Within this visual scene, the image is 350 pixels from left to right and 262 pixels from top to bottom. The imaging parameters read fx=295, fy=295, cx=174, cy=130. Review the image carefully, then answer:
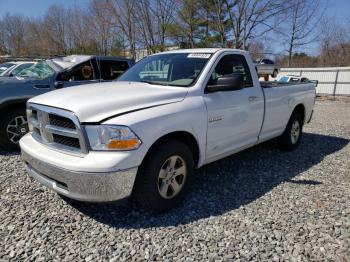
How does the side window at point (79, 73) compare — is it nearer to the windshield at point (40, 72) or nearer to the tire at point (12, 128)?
the windshield at point (40, 72)

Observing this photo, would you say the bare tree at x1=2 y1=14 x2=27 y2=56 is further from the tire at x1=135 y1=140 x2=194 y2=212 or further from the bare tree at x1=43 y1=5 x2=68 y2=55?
the tire at x1=135 y1=140 x2=194 y2=212

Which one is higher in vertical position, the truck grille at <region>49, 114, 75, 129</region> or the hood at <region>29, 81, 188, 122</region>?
the hood at <region>29, 81, 188, 122</region>

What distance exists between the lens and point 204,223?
10.4 ft

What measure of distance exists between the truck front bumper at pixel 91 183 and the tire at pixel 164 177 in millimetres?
188

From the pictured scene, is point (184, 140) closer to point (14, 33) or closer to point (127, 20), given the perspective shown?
point (127, 20)

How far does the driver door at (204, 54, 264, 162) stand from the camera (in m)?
3.64

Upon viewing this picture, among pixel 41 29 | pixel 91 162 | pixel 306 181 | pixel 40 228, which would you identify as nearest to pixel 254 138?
pixel 306 181

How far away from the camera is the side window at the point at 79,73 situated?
6.01 m

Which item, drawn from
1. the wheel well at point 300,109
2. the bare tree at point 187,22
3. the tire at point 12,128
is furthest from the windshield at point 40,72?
the bare tree at point 187,22

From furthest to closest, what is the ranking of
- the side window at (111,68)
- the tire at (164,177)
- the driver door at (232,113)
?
the side window at (111,68) < the driver door at (232,113) < the tire at (164,177)

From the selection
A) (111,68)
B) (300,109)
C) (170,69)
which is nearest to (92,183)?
(170,69)

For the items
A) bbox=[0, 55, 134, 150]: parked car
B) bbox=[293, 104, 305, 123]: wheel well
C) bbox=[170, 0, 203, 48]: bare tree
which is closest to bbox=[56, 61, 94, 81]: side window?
bbox=[0, 55, 134, 150]: parked car

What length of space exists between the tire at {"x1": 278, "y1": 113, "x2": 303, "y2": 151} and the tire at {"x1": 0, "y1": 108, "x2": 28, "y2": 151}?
4786mm

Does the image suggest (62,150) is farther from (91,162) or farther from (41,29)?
(41,29)
